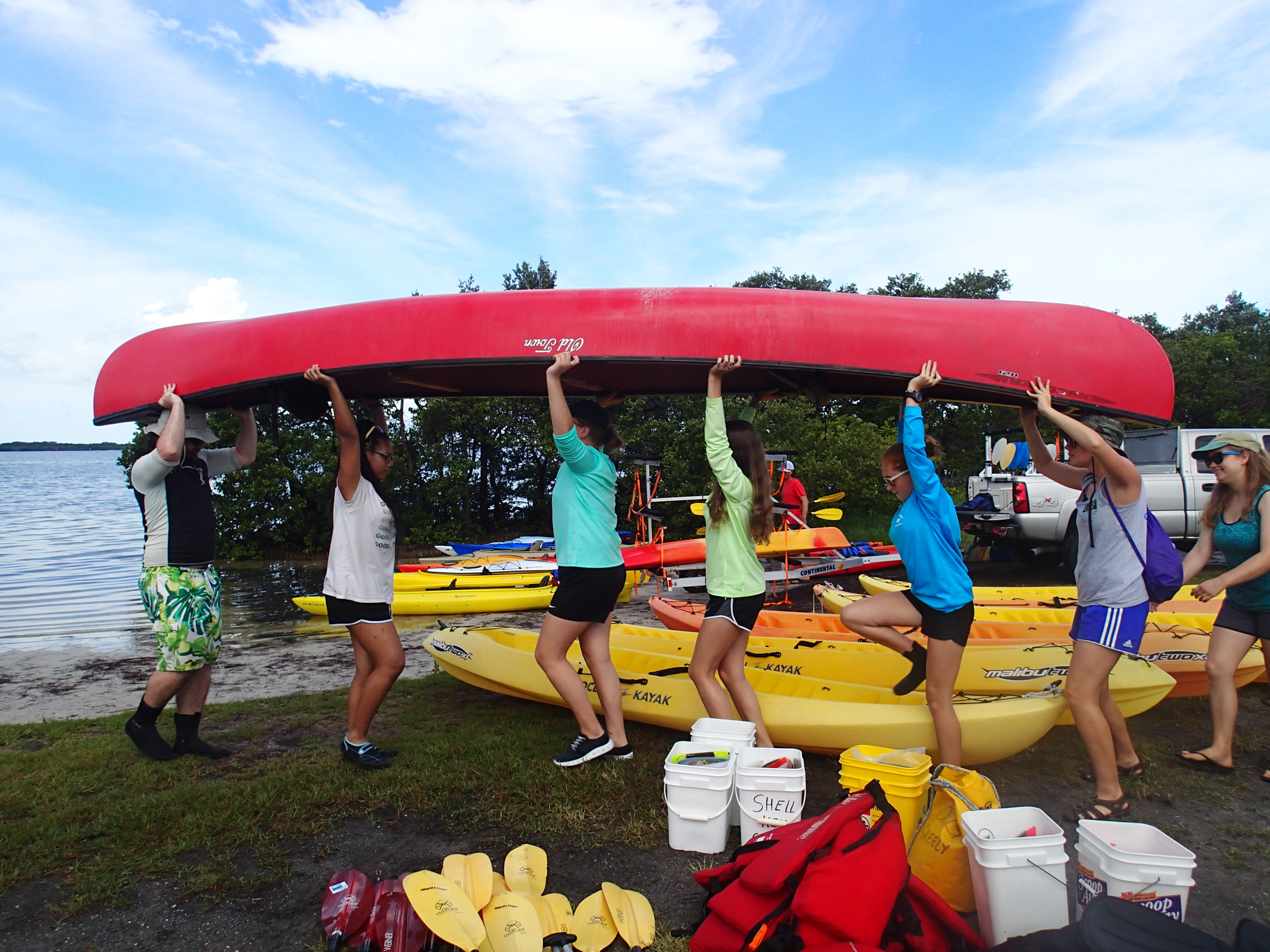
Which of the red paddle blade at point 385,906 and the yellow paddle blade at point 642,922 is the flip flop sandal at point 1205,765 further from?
the red paddle blade at point 385,906

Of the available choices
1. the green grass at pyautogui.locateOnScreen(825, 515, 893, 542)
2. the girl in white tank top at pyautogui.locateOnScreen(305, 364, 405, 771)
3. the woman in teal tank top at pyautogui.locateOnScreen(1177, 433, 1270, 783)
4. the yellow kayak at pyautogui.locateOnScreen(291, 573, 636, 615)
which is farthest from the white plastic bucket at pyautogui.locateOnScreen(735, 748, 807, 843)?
the green grass at pyautogui.locateOnScreen(825, 515, 893, 542)

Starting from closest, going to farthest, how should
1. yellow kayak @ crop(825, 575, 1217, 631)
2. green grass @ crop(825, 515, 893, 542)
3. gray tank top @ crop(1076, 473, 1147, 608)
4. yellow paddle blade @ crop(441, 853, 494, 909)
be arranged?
1. yellow paddle blade @ crop(441, 853, 494, 909)
2. gray tank top @ crop(1076, 473, 1147, 608)
3. yellow kayak @ crop(825, 575, 1217, 631)
4. green grass @ crop(825, 515, 893, 542)

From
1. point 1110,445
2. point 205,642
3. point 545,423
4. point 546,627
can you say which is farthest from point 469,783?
point 545,423

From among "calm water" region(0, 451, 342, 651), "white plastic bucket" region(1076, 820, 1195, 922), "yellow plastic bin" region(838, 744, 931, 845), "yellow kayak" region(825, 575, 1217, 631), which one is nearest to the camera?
"white plastic bucket" region(1076, 820, 1195, 922)

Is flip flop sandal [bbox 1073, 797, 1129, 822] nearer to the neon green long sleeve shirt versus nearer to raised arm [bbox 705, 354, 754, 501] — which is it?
the neon green long sleeve shirt

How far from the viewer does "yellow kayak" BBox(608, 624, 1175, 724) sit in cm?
403

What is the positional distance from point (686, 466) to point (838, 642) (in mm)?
12822

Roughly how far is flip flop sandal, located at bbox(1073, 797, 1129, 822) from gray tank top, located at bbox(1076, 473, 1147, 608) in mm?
893

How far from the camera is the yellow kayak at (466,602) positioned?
1027 cm

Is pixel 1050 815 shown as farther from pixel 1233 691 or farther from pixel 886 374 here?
pixel 886 374

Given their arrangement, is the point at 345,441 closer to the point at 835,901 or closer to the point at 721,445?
the point at 721,445

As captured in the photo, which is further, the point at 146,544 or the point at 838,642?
the point at 838,642

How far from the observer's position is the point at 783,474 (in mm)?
8477

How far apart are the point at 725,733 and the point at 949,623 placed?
114 centimetres
